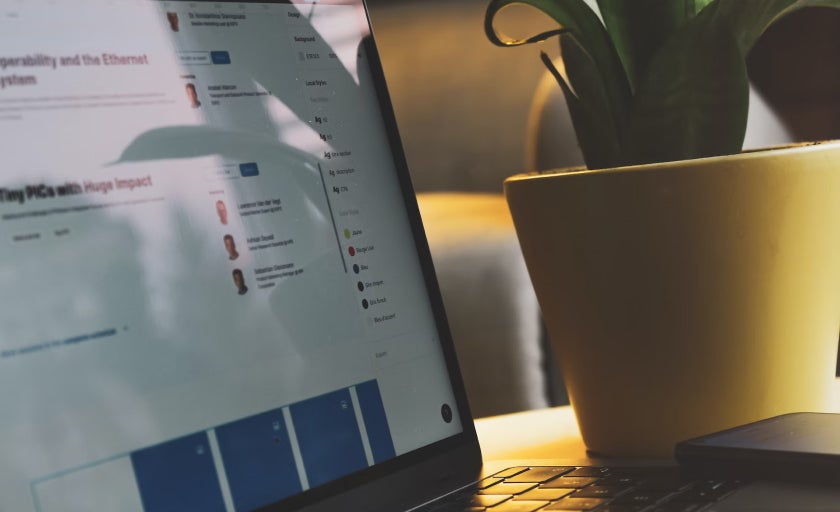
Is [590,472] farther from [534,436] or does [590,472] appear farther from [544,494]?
[534,436]

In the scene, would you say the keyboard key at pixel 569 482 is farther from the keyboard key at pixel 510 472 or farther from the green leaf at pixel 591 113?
the green leaf at pixel 591 113

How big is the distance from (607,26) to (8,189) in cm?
32

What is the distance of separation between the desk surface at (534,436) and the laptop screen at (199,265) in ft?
0.29

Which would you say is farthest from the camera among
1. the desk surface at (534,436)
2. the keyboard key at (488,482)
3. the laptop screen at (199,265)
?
the desk surface at (534,436)

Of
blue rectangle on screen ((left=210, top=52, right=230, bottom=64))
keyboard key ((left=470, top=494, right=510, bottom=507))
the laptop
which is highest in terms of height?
blue rectangle on screen ((left=210, top=52, right=230, bottom=64))

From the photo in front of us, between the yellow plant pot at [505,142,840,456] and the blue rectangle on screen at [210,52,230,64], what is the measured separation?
0.17 meters

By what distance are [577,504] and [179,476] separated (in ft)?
0.54

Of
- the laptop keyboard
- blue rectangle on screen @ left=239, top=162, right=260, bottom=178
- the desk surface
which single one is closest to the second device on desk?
the laptop keyboard

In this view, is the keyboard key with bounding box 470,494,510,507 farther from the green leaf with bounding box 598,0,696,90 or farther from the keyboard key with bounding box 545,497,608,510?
the green leaf with bounding box 598,0,696,90

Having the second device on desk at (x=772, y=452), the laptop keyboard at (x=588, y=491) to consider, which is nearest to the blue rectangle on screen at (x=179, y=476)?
the laptop keyboard at (x=588, y=491)

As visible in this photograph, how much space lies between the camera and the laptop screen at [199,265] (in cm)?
41

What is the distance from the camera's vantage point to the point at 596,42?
0.57 metres

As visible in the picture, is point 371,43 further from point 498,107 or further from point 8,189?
point 498,107

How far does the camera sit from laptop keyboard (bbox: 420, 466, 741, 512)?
44 centimetres
